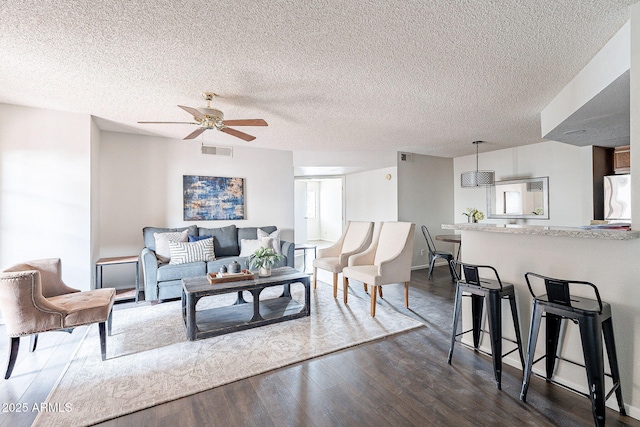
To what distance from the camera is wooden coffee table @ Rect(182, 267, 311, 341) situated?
2896mm

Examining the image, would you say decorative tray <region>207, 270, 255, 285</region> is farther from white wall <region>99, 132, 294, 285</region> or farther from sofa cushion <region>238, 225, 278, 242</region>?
white wall <region>99, 132, 294, 285</region>

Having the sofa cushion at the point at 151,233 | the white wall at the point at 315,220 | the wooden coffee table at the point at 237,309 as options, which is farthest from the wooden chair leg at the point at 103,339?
the white wall at the point at 315,220

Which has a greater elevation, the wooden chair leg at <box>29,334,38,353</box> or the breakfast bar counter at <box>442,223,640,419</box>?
the breakfast bar counter at <box>442,223,640,419</box>

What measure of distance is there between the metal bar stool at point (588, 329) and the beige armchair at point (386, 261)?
1.69 m

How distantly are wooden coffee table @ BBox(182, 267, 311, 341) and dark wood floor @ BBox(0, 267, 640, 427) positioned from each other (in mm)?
886

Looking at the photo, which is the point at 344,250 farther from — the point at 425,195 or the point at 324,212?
the point at 324,212

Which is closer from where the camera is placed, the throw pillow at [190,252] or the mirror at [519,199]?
the throw pillow at [190,252]

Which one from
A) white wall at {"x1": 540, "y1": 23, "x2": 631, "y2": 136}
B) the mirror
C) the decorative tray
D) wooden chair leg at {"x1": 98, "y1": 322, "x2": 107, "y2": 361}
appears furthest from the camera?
the mirror

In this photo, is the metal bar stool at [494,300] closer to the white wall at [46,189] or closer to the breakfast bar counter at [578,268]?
the breakfast bar counter at [578,268]

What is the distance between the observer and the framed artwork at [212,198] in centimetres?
516

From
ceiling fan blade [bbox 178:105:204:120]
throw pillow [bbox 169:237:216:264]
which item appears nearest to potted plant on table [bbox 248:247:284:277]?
throw pillow [bbox 169:237:216:264]

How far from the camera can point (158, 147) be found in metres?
4.94

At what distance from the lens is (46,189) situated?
11.7 feet

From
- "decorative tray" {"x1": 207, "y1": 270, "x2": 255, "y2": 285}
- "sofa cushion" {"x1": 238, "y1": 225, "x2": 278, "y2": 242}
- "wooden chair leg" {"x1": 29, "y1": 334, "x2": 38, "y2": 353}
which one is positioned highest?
"sofa cushion" {"x1": 238, "y1": 225, "x2": 278, "y2": 242}
